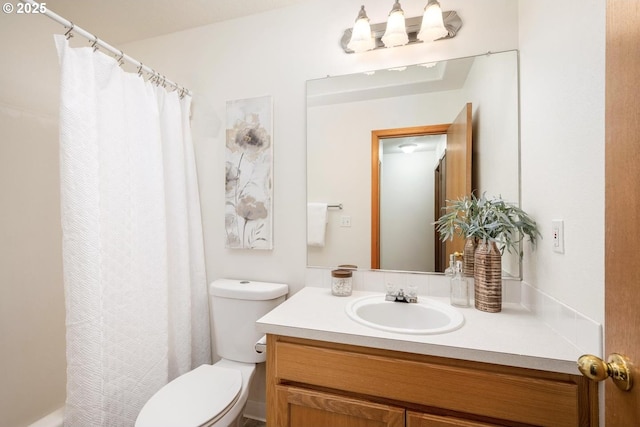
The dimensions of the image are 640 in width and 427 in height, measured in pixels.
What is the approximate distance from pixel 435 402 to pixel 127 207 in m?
1.48

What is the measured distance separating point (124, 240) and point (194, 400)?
76 cm

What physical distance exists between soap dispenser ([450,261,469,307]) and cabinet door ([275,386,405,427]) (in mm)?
530

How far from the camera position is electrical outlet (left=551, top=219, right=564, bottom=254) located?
93cm

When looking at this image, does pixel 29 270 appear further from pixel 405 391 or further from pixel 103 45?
pixel 405 391

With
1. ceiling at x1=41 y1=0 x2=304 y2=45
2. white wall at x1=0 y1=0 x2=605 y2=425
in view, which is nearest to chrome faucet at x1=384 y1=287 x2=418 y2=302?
white wall at x1=0 y1=0 x2=605 y2=425

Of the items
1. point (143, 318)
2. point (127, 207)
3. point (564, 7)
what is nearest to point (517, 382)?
point (564, 7)

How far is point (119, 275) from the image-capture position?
128cm

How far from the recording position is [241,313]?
1536 millimetres

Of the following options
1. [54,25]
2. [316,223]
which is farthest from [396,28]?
[54,25]

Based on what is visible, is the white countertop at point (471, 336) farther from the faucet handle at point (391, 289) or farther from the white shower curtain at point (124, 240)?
the white shower curtain at point (124, 240)

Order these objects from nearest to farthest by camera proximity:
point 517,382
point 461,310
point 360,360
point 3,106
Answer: point 517,382, point 360,360, point 461,310, point 3,106

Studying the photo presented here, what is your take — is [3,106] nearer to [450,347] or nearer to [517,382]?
[450,347]

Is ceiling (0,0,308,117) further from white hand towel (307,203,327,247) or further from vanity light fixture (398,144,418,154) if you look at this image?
white hand towel (307,203,327,247)

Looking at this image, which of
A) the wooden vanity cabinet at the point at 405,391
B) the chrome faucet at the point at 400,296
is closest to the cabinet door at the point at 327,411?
the wooden vanity cabinet at the point at 405,391
